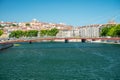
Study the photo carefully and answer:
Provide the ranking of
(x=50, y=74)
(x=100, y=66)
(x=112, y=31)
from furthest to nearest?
1. (x=112, y=31)
2. (x=100, y=66)
3. (x=50, y=74)

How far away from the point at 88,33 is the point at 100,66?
95841 millimetres

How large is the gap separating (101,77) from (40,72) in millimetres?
5325

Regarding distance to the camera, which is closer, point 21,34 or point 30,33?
point 21,34

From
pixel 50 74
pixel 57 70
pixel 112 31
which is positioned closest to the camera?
pixel 50 74

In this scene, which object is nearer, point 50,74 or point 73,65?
point 50,74

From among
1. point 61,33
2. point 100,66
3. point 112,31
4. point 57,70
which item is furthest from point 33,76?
point 61,33

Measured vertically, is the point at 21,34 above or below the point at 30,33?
below

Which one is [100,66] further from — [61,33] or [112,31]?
[61,33]

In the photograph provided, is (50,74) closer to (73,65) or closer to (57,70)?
(57,70)

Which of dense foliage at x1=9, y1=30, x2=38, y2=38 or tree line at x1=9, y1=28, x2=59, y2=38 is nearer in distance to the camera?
dense foliage at x1=9, y1=30, x2=38, y2=38

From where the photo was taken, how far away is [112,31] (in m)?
74.7

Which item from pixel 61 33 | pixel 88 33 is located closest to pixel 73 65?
pixel 88 33

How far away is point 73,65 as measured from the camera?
30562mm

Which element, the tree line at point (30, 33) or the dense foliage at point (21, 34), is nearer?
the dense foliage at point (21, 34)
